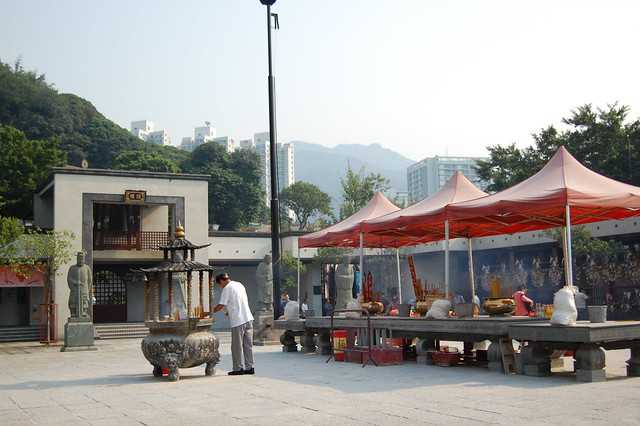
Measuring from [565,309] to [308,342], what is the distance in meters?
7.65

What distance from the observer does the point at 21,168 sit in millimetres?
37531

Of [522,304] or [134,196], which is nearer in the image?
[522,304]

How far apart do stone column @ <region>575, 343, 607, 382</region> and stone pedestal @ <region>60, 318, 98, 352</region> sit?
15.9m

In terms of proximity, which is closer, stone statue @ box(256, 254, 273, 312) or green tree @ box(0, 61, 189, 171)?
stone statue @ box(256, 254, 273, 312)

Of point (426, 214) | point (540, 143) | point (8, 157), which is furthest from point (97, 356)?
point (540, 143)

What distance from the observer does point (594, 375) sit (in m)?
9.20

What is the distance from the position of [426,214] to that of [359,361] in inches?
118

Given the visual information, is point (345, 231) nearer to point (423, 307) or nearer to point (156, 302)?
point (423, 307)

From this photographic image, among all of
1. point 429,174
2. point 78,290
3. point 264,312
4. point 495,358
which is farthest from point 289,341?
point 429,174

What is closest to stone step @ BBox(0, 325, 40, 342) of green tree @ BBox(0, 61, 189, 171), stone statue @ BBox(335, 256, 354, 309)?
stone statue @ BBox(335, 256, 354, 309)

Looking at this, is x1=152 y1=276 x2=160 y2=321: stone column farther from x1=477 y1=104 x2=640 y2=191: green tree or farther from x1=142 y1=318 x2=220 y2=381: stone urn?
x1=477 y1=104 x2=640 y2=191: green tree

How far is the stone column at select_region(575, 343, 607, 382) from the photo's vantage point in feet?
30.2

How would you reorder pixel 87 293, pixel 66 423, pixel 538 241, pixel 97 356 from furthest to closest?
pixel 538 241
pixel 87 293
pixel 97 356
pixel 66 423

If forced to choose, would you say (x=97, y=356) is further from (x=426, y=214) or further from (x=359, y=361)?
(x=426, y=214)
